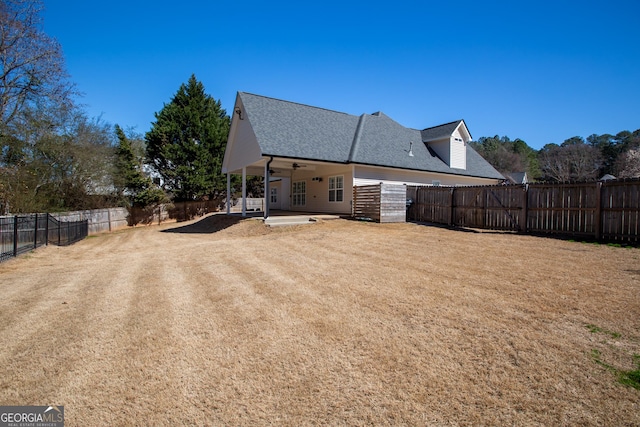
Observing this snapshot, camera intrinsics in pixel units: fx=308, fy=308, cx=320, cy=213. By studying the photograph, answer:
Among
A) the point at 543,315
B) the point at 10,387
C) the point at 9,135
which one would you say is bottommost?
the point at 10,387

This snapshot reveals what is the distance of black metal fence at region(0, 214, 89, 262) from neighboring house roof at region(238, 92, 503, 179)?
8542 millimetres

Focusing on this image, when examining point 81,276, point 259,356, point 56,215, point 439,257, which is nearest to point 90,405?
point 259,356

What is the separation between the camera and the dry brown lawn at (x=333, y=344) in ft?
8.22

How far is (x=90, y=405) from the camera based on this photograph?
8.54ft

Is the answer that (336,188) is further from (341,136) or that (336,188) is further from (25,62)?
(25,62)

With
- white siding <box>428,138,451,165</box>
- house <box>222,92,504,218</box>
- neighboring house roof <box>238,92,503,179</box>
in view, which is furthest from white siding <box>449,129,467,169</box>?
neighboring house roof <box>238,92,503,179</box>

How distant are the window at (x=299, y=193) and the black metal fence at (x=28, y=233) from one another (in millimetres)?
12901

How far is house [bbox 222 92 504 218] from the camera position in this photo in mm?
15969

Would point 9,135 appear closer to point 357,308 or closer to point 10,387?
point 10,387

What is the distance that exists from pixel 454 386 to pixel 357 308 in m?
1.81

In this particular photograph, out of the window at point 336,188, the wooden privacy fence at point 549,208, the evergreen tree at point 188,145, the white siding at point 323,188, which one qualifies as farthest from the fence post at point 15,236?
the evergreen tree at point 188,145

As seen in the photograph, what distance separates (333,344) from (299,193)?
18931mm

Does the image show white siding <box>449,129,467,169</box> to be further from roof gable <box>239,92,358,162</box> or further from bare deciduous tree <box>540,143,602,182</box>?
bare deciduous tree <box>540,143,602,182</box>

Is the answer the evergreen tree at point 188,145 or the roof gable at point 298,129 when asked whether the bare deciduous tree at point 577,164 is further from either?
the evergreen tree at point 188,145
